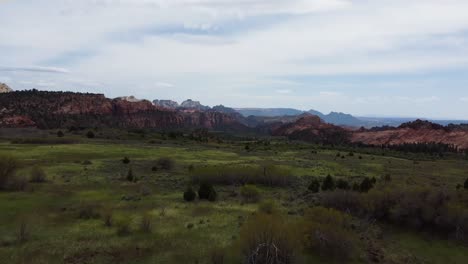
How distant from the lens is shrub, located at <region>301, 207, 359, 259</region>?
20.5 metres

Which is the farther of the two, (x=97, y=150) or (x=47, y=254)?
(x=97, y=150)

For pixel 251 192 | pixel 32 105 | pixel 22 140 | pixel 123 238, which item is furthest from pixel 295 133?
pixel 123 238

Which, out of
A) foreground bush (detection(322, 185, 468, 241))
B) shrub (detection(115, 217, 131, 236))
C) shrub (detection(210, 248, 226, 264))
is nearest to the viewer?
shrub (detection(210, 248, 226, 264))

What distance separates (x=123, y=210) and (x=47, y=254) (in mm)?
8270

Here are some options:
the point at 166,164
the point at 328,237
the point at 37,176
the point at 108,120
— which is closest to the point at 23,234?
the point at 328,237

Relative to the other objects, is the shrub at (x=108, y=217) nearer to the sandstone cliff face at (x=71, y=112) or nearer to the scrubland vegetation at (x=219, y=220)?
the scrubland vegetation at (x=219, y=220)

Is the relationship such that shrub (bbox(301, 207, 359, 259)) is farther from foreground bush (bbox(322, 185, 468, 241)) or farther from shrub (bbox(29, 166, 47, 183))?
shrub (bbox(29, 166, 47, 183))

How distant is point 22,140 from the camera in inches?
2763

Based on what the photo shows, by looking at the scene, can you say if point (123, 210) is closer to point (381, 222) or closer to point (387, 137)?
point (381, 222)

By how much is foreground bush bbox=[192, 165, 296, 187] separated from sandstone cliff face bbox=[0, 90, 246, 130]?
280 ft

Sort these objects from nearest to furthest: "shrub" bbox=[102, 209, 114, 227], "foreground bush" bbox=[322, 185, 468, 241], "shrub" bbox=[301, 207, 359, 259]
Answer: "shrub" bbox=[301, 207, 359, 259], "shrub" bbox=[102, 209, 114, 227], "foreground bush" bbox=[322, 185, 468, 241]

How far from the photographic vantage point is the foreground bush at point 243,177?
38906 millimetres

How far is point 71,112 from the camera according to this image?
144 metres

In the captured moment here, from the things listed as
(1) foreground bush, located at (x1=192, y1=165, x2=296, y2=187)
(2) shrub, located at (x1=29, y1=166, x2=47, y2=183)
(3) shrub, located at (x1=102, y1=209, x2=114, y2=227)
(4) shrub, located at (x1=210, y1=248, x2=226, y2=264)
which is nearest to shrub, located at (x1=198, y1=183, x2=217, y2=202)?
(1) foreground bush, located at (x1=192, y1=165, x2=296, y2=187)
